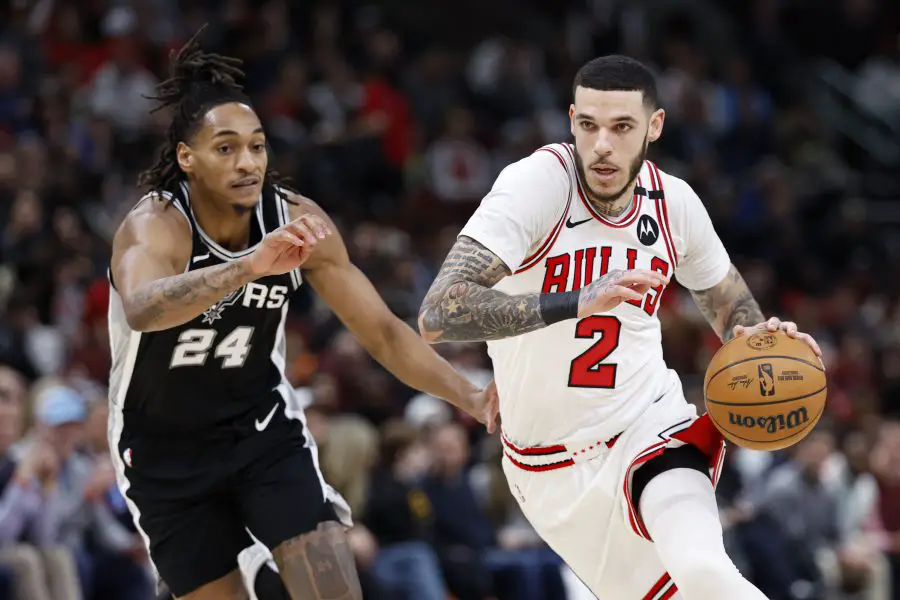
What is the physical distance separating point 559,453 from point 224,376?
140 centimetres

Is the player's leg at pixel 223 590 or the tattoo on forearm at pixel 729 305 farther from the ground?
the tattoo on forearm at pixel 729 305

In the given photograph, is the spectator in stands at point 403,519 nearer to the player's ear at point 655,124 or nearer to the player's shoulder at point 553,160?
the player's shoulder at point 553,160

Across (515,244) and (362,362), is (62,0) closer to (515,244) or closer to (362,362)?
(362,362)

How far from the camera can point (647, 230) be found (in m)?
5.47

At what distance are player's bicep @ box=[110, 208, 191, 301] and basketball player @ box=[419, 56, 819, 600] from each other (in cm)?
106

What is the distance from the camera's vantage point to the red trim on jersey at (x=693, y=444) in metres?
5.13

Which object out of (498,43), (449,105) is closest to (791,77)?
(498,43)

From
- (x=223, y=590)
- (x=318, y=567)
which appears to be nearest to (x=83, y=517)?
(x=223, y=590)

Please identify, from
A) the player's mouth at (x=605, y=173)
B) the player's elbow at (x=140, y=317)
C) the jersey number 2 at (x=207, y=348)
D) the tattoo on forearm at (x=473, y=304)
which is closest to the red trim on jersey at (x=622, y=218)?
the player's mouth at (x=605, y=173)

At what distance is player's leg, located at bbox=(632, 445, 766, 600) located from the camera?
4637 millimetres

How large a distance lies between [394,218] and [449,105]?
6.77 feet

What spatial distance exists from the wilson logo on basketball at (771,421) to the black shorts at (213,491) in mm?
1717

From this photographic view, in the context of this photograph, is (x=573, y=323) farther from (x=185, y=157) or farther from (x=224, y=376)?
(x=185, y=157)

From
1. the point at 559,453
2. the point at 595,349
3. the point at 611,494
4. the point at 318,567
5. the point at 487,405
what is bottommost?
the point at 318,567
